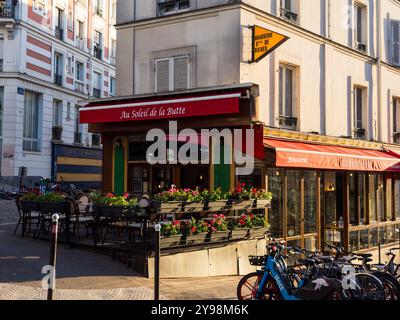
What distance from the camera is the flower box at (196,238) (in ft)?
30.3

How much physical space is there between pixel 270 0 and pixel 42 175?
786 inches

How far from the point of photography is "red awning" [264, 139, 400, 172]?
1174 cm

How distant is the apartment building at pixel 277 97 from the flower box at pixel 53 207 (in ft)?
10.9

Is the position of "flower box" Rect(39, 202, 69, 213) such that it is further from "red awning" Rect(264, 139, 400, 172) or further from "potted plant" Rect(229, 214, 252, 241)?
"red awning" Rect(264, 139, 400, 172)

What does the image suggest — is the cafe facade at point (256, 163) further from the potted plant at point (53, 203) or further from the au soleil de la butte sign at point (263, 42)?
the potted plant at point (53, 203)

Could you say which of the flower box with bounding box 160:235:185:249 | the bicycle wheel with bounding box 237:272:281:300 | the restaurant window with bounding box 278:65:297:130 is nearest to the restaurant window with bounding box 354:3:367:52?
the restaurant window with bounding box 278:65:297:130

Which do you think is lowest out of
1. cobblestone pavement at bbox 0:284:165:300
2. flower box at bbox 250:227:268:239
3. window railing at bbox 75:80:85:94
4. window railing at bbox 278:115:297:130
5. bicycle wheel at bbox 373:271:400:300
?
cobblestone pavement at bbox 0:284:165:300

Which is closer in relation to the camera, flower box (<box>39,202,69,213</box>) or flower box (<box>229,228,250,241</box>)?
flower box (<box>229,228,250,241</box>)

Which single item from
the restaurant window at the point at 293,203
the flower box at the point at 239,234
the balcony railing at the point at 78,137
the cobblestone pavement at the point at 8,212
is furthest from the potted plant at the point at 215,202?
the balcony railing at the point at 78,137

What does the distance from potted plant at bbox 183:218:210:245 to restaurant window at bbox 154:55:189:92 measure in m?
4.88

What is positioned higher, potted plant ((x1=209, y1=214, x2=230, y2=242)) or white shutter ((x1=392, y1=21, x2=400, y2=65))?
white shutter ((x1=392, y1=21, x2=400, y2=65))

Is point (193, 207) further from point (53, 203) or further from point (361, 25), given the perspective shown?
point (361, 25)

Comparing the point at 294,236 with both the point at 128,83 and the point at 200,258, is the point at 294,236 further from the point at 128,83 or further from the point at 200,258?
the point at 128,83

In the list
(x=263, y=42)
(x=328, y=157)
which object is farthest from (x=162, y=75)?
(x=328, y=157)
